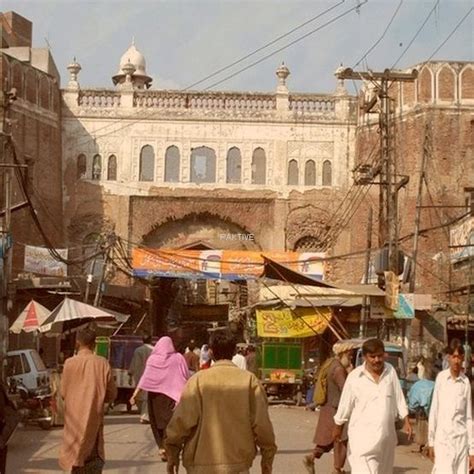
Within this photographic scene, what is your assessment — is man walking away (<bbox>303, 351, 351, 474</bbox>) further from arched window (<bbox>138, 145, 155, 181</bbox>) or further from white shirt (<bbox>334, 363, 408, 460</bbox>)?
arched window (<bbox>138, 145, 155, 181</bbox>)

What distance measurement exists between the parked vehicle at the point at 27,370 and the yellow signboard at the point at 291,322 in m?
5.79

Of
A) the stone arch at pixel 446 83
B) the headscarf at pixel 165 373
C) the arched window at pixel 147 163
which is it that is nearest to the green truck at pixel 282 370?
the stone arch at pixel 446 83

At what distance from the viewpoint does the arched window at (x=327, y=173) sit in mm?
31484

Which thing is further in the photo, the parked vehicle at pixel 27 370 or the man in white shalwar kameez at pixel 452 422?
the parked vehicle at pixel 27 370

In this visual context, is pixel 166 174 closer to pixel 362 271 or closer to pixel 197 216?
pixel 197 216

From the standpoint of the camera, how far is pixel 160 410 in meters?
9.70

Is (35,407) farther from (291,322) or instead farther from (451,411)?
(451,411)

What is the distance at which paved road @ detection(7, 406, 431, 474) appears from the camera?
10414 millimetres

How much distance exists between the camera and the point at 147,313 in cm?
3225

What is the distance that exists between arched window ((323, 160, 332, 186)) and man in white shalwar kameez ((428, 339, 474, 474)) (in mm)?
23936

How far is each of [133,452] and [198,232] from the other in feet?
66.0

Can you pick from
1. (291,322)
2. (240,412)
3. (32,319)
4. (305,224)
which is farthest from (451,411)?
(305,224)

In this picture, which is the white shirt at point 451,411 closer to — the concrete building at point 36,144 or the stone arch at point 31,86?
the concrete building at point 36,144

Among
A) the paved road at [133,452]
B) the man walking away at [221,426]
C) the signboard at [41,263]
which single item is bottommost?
the paved road at [133,452]
